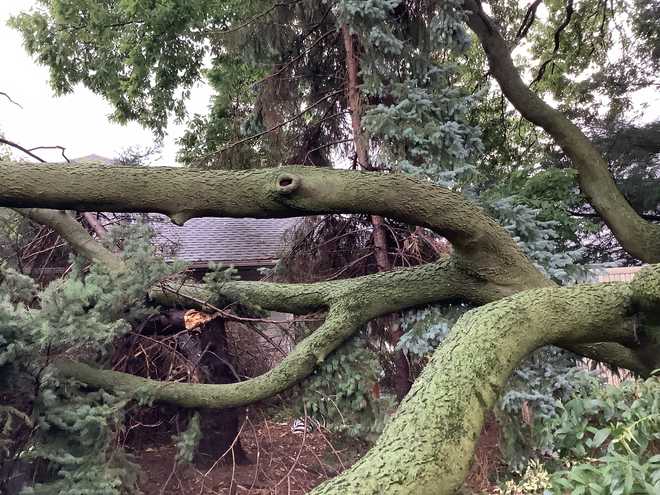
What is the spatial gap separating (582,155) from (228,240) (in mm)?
6816

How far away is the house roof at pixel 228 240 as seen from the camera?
931 cm

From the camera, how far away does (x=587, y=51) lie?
10523 mm

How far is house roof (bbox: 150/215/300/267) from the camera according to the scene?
9312 mm

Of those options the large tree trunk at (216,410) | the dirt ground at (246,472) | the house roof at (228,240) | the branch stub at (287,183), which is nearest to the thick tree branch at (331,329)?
the large tree trunk at (216,410)

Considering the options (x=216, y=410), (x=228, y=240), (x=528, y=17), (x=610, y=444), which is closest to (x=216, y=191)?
(x=610, y=444)

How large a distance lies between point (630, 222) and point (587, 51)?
20.9 ft

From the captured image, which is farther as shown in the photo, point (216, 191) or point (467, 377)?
point (216, 191)

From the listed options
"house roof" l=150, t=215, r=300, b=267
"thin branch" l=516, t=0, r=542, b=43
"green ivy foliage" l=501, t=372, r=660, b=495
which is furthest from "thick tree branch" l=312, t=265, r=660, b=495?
"thin branch" l=516, t=0, r=542, b=43

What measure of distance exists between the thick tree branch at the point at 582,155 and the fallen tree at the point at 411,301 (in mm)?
2917

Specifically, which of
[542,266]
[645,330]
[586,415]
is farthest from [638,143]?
[586,415]

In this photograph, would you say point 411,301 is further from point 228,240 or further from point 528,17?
point 528,17

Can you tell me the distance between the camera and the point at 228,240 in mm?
10430

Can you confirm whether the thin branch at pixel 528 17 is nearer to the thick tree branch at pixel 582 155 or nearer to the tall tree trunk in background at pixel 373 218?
the thick tree branch at pixel 582 155

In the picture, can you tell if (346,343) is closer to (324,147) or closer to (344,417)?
(344,417)
